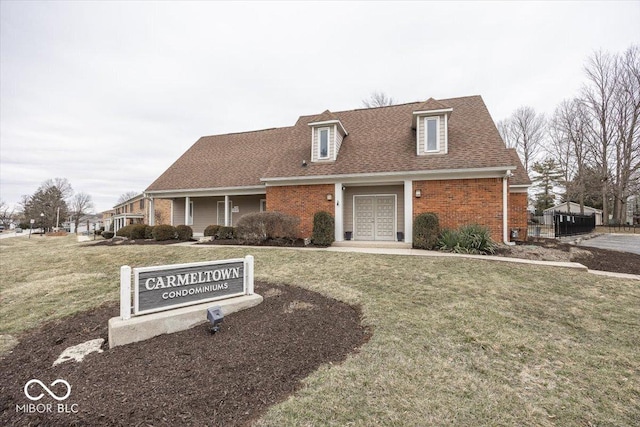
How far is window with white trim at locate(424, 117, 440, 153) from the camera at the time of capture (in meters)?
11.7

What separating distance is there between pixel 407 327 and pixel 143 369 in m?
3.30

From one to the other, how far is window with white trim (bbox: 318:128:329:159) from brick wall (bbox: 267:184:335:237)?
171 centimetres

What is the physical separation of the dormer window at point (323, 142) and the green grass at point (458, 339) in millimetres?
6696

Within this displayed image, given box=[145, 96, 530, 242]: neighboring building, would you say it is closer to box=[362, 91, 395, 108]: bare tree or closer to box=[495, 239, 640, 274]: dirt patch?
box=[495, 239, 640, 274]: dirt patch

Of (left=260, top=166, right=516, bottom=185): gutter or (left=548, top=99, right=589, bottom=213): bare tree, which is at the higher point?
(left=548, top=99, right=589, bottom=213): bare tree

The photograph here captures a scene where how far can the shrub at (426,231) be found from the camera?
10234 mm

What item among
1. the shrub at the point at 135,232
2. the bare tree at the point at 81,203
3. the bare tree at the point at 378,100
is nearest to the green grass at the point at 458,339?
the shrub at the point at 135,232

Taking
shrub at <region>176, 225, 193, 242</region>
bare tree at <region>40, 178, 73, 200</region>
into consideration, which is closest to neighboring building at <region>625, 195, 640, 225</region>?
shrub at <region>176, 225, 193, 242</region>

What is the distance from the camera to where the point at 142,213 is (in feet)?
102

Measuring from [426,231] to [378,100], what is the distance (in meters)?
23.7

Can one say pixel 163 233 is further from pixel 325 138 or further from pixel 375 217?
pixel 375 217

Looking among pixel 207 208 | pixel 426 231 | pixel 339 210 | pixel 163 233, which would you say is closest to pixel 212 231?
pixel 163 233

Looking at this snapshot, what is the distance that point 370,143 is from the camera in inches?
529

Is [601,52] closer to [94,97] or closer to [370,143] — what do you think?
[370,143]
